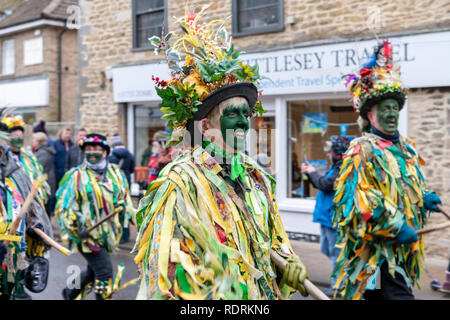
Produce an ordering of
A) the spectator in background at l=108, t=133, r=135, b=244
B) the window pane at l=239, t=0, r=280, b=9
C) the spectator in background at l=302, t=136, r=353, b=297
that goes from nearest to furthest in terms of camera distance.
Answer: the spectator in background at l=302, t=136, r=353, b=297, the spectator in background at l=108, t=133, r=135, b=244, the window pane at l=239, t=0, r=280, b=9

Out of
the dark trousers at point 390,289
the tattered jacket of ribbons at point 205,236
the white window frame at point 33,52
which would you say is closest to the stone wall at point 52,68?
the white window frame at point 33,52

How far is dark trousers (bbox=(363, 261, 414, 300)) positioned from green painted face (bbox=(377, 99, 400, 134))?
1.13 meters

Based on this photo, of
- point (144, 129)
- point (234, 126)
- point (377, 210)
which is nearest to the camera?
point (234, 126)

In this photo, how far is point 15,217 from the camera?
15.1ft

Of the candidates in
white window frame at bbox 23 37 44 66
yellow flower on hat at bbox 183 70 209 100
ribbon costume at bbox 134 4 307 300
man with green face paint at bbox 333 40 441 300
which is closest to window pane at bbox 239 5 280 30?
man with green face paint at bbox 333 40 441 300

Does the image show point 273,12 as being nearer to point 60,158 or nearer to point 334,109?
point 334,109

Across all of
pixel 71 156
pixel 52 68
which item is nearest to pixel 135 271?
pixel 71 156

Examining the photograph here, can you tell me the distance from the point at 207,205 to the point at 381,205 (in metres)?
2.28

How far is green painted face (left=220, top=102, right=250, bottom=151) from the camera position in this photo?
2.68m

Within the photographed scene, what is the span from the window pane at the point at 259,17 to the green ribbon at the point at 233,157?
765cm

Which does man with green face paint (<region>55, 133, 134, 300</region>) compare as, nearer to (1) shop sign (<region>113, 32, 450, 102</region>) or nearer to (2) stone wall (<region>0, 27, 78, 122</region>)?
(1) shop sign (<region>113, 32, 450, 102</region>)

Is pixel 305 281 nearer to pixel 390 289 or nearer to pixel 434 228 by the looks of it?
pixel 390 289

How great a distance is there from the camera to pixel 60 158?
1135 cm
